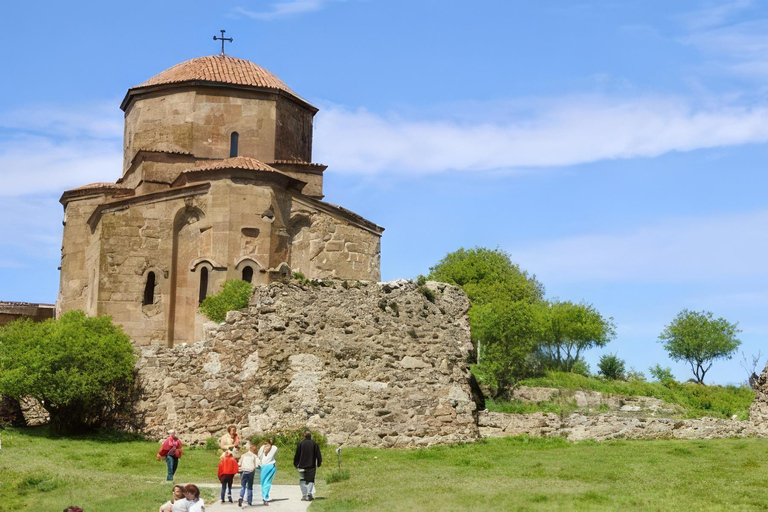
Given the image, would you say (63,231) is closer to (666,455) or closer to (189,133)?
(189,133)

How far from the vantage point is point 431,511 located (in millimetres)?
12008

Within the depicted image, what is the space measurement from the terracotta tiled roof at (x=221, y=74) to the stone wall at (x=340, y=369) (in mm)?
15749

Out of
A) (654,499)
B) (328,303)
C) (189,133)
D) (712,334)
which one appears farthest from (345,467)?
(712,334)

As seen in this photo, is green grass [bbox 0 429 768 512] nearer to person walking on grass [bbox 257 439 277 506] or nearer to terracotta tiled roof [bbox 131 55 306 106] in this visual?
person walking on grass [bbox 257 439 277 506]

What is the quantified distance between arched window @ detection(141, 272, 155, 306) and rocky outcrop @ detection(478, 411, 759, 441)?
13861 mm

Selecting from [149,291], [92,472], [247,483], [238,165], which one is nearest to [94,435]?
[92,472]

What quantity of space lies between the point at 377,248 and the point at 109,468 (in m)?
15.4

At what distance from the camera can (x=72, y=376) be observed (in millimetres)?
19984

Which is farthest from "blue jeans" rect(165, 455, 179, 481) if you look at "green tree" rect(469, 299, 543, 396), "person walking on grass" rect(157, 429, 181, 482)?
"green tree" rect(469, 299, 543, 396)

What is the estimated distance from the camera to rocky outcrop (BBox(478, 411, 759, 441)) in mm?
18656

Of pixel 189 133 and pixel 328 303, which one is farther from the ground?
pixel 189 133

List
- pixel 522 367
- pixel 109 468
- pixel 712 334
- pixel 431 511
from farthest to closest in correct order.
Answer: pixel 712 334, pixel 522 367, pixel 109 468, pixel 431 511

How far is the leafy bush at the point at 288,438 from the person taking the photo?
17156 millimetres

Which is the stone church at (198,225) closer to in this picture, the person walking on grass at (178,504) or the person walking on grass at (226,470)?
the person walking on grass at (226,470)
